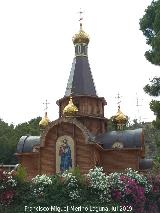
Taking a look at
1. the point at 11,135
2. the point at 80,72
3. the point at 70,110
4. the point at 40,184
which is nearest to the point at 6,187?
the point at 40,184

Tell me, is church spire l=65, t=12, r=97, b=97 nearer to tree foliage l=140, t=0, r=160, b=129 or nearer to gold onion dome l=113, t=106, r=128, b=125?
gold onion dome l=113, t=106, r=128, b=125

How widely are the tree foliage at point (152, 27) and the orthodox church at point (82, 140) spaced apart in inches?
186

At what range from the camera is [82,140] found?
884 inches

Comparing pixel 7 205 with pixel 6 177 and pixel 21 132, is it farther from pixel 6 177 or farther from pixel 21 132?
pixel 21 132

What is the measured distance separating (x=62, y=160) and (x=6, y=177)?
8.93 m

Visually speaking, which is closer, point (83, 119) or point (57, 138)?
point (57, 138)

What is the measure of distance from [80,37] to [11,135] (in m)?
20.6

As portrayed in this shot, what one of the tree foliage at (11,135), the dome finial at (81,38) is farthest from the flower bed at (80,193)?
the tree foliage at (11,135)

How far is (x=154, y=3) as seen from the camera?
22.7m

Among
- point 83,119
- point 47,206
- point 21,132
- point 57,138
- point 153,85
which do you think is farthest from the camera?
point 21,132

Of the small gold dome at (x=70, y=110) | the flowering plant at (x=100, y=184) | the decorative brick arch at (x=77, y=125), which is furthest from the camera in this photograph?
the small gold dome at (x=70, y=110)

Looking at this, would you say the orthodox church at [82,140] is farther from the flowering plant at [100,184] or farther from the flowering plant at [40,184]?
the flowering plant at [40,184]

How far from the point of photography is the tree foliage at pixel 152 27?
67.6 ft

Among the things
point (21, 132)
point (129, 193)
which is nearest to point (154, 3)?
point (129, 193)
